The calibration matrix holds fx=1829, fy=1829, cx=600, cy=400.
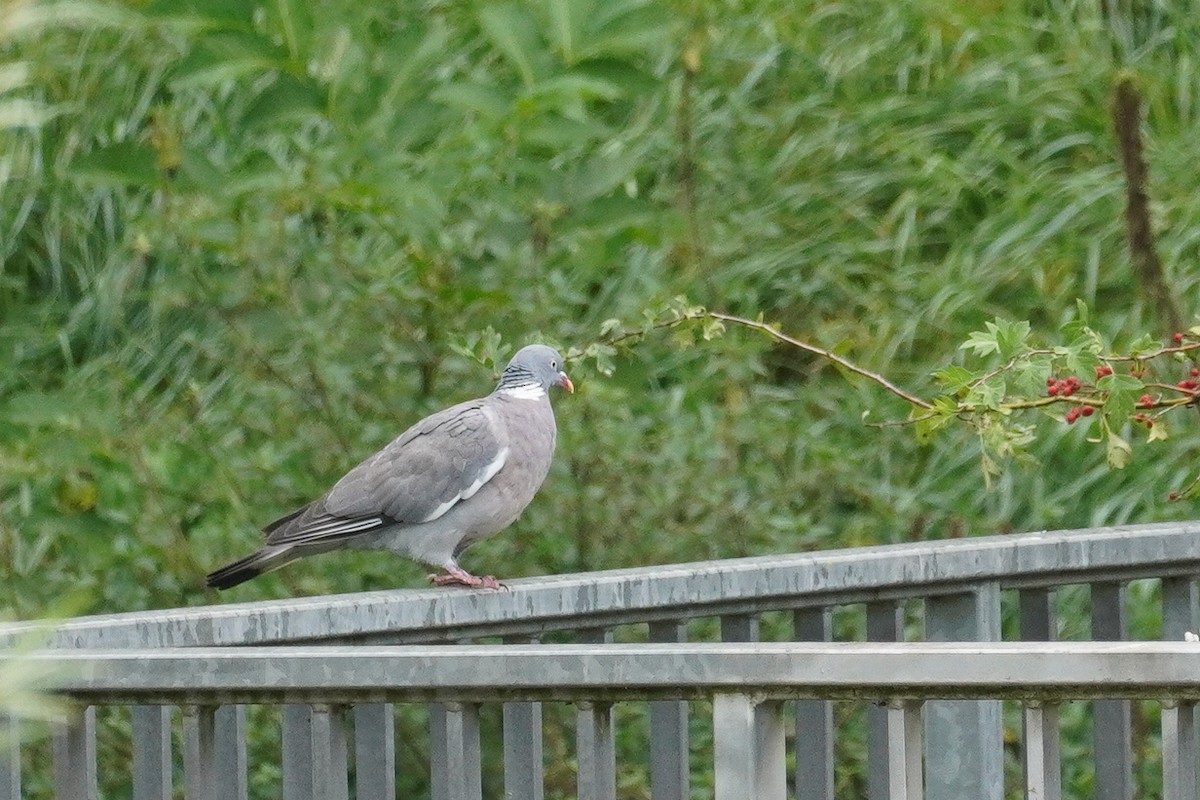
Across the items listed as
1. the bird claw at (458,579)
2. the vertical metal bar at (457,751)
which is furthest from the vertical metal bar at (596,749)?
the bird claw at (458,579)

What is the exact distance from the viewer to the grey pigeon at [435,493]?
359 cm

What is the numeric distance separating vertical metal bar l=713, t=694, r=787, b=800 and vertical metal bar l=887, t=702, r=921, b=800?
110 millimetres

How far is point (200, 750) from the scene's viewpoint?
1911 mm

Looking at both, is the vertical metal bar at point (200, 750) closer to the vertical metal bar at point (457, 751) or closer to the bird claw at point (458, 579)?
the vertical metal bar at point (457, 751)

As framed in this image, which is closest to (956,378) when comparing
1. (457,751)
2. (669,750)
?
(669,750)

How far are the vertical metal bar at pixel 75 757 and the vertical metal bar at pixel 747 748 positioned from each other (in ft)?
2.21

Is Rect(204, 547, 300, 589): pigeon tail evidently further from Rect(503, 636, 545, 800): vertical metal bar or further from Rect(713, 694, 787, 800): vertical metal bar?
Rect(713, 694, 787, 800): vertical metal bar

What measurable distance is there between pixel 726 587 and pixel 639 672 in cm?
75

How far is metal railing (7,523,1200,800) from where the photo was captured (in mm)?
1668

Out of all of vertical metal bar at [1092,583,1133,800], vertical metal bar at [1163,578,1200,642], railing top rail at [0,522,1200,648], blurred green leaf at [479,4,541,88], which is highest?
blurred green leaf at [479,4,541,88]

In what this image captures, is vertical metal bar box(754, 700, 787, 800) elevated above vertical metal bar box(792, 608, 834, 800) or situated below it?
above

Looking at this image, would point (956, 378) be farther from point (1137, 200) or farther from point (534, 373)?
point (534, 373)

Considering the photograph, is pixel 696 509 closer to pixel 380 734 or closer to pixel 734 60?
pixel 380 734

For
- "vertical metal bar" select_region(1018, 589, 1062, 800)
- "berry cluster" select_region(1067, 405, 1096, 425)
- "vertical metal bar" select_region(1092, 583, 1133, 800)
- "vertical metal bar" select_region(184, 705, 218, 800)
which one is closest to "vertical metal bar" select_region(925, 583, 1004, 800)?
"vertical metal bar" select_region(1092, 583, 1133, 800)
